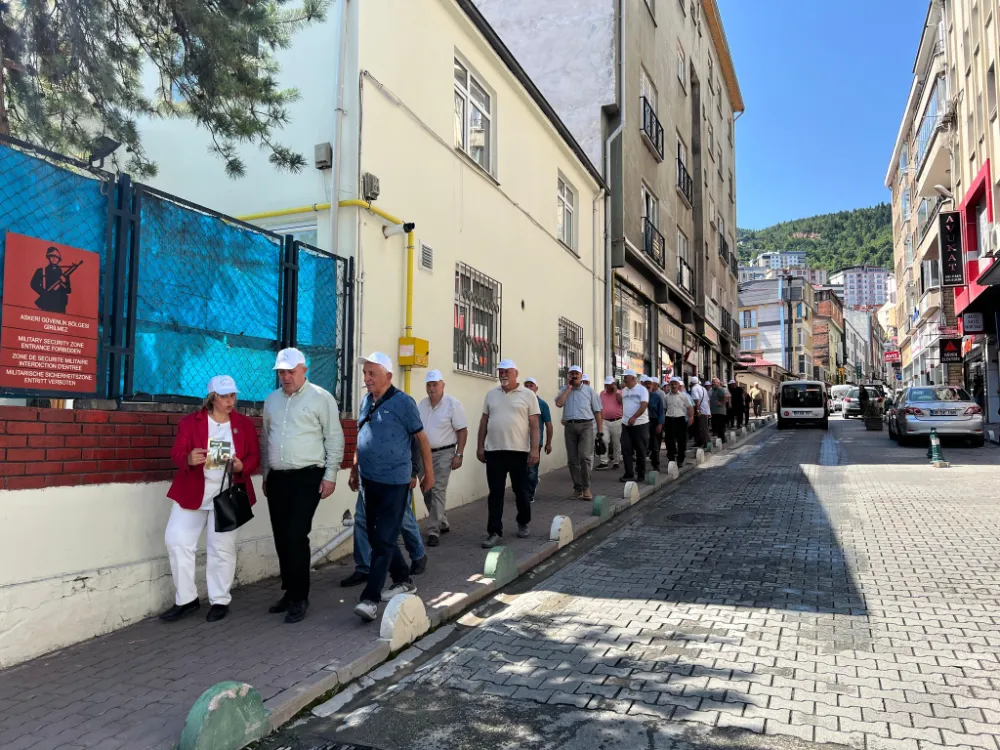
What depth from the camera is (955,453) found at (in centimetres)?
1647

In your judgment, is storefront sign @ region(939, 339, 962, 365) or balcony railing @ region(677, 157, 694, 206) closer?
balcony railing @ region(677, 157, 694, 206)

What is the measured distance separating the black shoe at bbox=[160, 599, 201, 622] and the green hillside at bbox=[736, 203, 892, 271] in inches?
5669

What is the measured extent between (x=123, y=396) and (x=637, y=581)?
4164 mm

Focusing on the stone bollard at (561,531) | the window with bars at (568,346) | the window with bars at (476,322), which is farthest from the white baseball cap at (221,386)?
the window with bars at (568,346)

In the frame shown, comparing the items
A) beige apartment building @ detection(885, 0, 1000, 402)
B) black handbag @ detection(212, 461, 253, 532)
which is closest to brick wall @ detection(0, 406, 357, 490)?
black handbag @ detection(212, 461, 253, 532)

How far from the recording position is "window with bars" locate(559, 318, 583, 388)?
14297 mm

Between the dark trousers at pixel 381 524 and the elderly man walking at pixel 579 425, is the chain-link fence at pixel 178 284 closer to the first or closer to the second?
the dark trousers at pixel 381 524

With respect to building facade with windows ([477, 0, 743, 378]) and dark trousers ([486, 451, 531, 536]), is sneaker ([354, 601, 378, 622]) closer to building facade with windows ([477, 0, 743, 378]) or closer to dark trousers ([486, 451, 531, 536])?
dark trousers ([486, 451, 531, 536])

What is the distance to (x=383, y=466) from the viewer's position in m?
5.11

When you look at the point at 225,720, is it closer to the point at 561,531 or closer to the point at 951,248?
the point at 561,531

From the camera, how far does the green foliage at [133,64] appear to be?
6.08 metres

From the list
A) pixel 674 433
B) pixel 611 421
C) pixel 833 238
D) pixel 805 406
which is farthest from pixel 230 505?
pixel 833 238

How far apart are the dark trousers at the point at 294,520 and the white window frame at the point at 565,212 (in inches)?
387

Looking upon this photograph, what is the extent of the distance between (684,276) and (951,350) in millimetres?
12065
